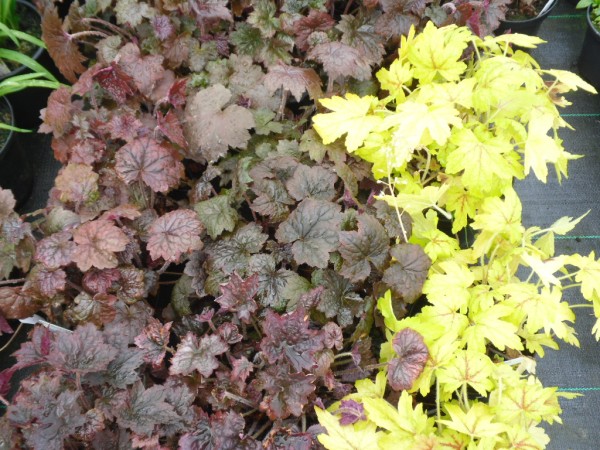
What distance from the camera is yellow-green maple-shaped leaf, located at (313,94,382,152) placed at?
4.90 feet

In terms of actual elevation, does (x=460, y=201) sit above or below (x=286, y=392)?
above

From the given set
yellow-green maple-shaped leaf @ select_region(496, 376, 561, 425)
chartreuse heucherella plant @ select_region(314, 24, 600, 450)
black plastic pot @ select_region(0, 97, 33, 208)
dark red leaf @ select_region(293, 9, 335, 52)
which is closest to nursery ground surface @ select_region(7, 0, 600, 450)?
black plastic pot @ select_region(0, 97, 33, 208)

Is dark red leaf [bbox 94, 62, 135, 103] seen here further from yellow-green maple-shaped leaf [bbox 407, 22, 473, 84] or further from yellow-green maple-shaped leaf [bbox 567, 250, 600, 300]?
yellow-green maple-shaped leaf [bbox 567, 250, 600, 300]

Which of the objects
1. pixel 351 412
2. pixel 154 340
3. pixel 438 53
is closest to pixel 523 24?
pixel 438 53

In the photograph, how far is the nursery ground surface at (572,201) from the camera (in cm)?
188

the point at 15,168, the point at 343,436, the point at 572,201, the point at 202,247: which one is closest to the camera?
the point at 343,436

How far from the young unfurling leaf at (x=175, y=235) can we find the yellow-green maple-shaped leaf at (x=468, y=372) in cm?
64

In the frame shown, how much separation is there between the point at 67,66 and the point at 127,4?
277 mm

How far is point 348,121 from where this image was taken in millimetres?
1519

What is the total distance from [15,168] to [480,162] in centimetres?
166

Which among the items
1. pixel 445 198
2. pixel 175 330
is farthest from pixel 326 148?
pixel 175 330

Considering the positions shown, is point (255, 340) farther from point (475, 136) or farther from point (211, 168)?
point (475, 136)

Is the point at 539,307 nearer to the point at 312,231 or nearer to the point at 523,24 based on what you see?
the point at 312,231

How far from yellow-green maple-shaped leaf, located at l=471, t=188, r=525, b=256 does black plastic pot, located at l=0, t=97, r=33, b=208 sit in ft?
5.27
